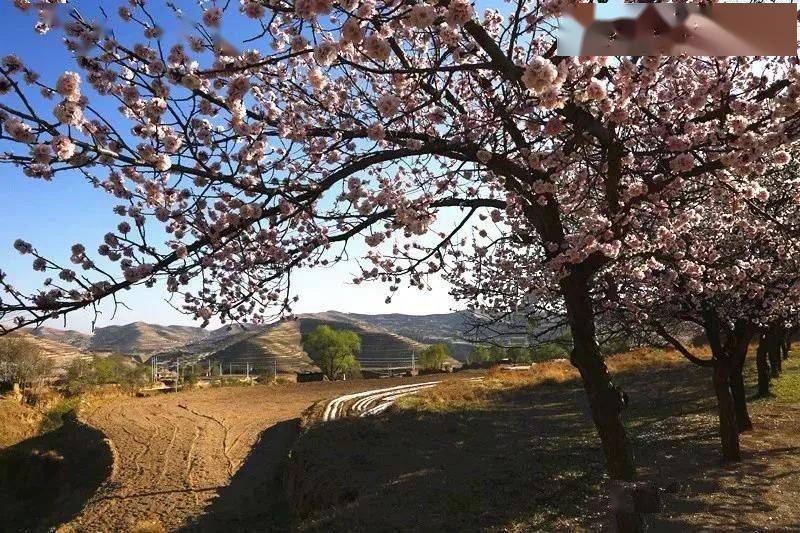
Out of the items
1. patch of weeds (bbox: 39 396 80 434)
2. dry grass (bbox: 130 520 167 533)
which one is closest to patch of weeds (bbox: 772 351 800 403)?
dry grass (bbox: 130 520 167 533)

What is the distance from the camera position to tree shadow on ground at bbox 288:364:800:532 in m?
8.80

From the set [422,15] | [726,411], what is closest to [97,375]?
[726,411]

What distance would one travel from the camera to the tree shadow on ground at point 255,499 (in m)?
13.7

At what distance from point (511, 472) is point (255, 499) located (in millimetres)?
7808

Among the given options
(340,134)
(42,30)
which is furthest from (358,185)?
(42,30)

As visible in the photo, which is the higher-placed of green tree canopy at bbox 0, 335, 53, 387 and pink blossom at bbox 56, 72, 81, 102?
pink blossom at bbox 56, 72, 81, 102

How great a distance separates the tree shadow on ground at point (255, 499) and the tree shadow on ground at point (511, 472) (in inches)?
28.6

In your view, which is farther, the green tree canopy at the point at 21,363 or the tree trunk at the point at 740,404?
the green tree canopy at the point at 21,363

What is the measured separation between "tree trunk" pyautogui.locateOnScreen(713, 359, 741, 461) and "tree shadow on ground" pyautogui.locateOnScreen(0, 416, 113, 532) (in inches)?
733

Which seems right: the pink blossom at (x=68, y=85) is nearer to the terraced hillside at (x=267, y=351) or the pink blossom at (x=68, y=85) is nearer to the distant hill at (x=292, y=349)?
the terraced hillside at (x=267, y=351)

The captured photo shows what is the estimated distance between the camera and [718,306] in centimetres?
1113

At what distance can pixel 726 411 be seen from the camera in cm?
1140

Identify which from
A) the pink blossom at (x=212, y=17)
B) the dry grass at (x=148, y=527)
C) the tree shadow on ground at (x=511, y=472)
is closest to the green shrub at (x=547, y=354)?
the tree shadow on ground at (x=511, y=472)
